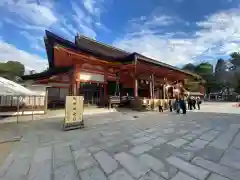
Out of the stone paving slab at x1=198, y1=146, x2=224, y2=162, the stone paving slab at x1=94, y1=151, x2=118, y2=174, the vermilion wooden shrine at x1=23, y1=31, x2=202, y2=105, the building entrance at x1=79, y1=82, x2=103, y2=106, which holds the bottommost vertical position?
the stone paving slab at x1=94, y1=151, x2=118, y2=174

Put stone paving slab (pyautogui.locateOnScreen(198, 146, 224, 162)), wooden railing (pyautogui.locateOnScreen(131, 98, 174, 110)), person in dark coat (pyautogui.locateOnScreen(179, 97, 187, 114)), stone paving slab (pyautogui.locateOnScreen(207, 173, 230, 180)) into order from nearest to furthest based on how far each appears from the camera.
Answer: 1. stone paving slab (pyautogui.locateOnScreen(207, 173, 230, 180))
2. stone paving slab (pyautogui.locateOnScreen(198, 146, 224, 162))
3. person in dark coat (pyautogui.locateOnScreen(179, 97, 187, 114))
4. wooden railing (pyautogui.locateOnScreen(131, 98, 174, 110))

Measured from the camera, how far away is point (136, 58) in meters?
12.4

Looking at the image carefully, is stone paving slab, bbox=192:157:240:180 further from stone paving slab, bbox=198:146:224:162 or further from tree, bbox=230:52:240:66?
tree, bbox=230:52:240:66

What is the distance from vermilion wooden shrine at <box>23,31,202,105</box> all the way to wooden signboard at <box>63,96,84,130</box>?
5.17 m

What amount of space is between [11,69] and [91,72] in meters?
25.9

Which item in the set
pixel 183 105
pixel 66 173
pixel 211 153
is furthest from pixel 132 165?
pixel 183 105

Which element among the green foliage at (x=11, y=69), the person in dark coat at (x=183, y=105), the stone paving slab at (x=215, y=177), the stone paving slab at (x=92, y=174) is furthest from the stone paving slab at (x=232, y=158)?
the green foliage at (x=11, y=69)

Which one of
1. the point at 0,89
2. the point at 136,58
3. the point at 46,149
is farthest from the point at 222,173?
the point at 136,58

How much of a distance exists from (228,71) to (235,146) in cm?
4999

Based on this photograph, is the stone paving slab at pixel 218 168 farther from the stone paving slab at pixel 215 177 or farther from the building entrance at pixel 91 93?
the building entrance at pixel 91 93

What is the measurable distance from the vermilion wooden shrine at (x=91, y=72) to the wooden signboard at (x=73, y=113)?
203 inches

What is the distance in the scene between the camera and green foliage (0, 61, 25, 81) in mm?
28886

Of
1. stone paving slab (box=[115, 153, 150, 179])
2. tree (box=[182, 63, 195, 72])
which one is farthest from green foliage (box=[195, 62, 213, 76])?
stone paving slab (box=[115, 153, 150, 179])

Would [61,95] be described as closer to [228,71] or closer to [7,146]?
[7,146]
